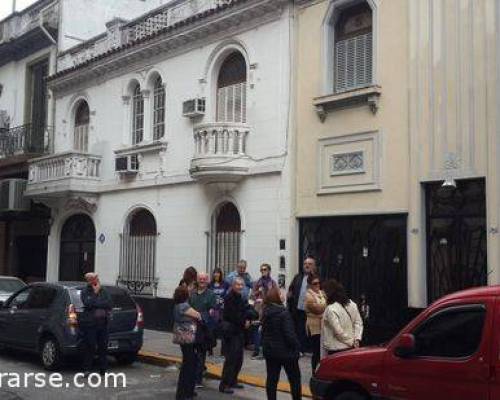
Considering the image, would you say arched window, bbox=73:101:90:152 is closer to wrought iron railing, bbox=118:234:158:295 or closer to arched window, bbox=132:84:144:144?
arched window, bbox=132:84:144:144

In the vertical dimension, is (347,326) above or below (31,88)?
below

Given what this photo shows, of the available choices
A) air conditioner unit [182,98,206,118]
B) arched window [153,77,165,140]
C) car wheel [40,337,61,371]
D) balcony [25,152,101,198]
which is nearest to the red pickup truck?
car wheel [40,337,61,371]

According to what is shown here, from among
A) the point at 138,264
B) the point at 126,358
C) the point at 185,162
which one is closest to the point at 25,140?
the point at 138,264

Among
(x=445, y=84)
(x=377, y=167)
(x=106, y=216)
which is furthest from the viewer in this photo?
(x=106, y=216)

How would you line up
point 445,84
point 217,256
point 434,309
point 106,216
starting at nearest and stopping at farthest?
point 434,309, point 445,84, point 217,256, point 106,216

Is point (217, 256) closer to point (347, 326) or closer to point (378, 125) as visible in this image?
point (378, 125)

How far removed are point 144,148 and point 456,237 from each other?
897cm

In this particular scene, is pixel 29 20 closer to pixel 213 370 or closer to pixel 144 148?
pixel 144 148

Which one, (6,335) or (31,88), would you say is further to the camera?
(31,88)

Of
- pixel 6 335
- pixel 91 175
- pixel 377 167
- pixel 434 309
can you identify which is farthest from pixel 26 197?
pixel 434 309

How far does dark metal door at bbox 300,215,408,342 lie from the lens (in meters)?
11.9

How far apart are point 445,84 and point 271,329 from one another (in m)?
5.46

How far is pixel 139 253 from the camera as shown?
18031 mm

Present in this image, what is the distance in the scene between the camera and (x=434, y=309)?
21.7 ft
